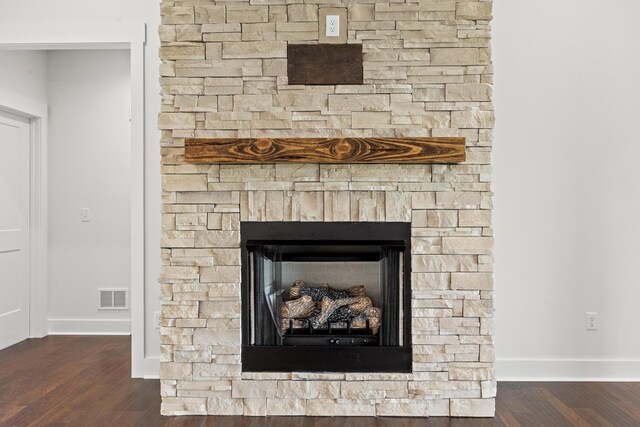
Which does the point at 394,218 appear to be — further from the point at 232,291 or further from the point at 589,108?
the point at 589,108

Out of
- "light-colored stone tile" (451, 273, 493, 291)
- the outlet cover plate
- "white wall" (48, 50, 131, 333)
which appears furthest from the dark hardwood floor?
the outlet cover plate

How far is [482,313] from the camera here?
91.2 inches

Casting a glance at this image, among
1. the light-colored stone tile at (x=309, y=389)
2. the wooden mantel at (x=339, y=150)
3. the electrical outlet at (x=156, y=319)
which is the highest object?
the wooden mantel at (x=339, y=150)

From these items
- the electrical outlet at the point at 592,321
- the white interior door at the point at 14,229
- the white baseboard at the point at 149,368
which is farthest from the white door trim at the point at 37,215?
the electrical outlet at the point at 592,321

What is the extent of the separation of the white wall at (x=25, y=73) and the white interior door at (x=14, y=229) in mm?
211

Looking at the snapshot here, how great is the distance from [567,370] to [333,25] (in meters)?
2.32

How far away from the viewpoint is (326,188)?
7.69 ft

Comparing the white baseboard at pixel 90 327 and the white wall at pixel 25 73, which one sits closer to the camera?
the white wall at pixel 25 73

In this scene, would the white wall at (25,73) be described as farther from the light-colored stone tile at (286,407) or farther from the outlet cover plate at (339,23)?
the light-colored stone tile at (286,407)

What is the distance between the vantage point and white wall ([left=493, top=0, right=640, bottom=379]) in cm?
280

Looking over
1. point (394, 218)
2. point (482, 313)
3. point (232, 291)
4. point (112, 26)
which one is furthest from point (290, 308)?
point (112, 26)

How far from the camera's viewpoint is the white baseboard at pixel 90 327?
402 centimetres

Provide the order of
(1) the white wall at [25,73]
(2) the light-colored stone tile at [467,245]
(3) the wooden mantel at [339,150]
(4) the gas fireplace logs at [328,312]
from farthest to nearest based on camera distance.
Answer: (1) the white wall at [25,73] < (4) the gas fireplace logs at [328,312] < (2) the light-colored stone tile at [467,245] < (3) the wooden mantel at [339,150]

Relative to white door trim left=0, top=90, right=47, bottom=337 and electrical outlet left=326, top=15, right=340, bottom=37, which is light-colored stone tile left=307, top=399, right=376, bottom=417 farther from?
white door trim left=0, top=90, right=47, bottom=337
